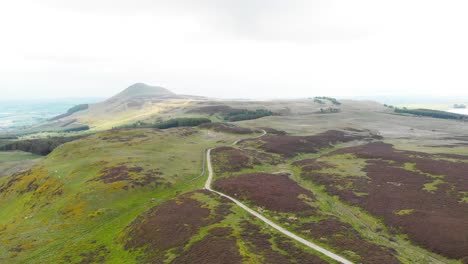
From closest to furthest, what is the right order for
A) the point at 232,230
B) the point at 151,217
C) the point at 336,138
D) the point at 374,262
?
the point at 374,262 < the point at 232,230 < the point at 151,217 < the point at 336,138

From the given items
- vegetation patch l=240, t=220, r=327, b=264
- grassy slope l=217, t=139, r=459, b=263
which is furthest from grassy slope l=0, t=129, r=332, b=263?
grassy slope l=217, t=139, r=459, b=263

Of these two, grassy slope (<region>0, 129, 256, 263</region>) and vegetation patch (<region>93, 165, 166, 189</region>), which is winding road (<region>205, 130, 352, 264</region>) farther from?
vegetation patch (<region>93, 165, 166, 189</region>)

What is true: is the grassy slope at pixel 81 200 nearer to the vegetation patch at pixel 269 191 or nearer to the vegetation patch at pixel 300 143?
the vegetation patch at pixel 269 191

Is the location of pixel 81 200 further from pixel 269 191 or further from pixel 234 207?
pixel 269 191

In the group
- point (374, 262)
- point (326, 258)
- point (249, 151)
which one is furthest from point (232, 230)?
point (249, 151)

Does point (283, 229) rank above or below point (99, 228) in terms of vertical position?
above

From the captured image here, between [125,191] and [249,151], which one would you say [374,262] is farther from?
[249,151]

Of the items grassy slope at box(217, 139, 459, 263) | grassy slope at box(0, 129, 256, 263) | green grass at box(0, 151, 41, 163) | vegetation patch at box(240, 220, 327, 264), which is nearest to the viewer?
vegetation patch at box(240, 220, 327, 264)

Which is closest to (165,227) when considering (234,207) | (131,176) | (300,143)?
(234,207)
